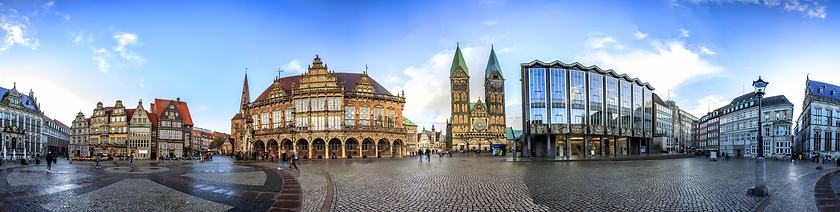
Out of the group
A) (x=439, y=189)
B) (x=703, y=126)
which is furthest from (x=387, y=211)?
(x=703, y=126)

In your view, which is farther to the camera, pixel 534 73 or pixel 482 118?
pixel 482 118

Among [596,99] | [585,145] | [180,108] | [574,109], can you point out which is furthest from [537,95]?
[180,108]

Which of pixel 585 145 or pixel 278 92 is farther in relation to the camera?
pixel 278 92

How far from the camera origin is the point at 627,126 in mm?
62656

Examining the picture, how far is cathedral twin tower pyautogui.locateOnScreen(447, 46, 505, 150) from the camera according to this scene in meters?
114

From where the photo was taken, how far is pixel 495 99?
4692 inches

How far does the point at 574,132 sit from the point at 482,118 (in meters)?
61.3

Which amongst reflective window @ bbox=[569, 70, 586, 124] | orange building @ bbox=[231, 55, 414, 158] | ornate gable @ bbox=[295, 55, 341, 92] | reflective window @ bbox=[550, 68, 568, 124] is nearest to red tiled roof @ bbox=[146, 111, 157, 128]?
orange building @ bbox=[231, 55, 414, 158]

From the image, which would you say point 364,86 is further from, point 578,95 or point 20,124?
point 20,124

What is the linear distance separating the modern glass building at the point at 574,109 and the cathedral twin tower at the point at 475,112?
174ft

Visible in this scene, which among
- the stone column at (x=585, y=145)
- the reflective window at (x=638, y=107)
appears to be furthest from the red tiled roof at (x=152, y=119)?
the reflective window at (x=638, y=107)

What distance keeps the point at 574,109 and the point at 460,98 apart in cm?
6055

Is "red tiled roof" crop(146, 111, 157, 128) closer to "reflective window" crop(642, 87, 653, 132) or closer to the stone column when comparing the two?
the stone column

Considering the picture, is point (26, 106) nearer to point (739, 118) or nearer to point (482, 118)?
point (482, 118)
